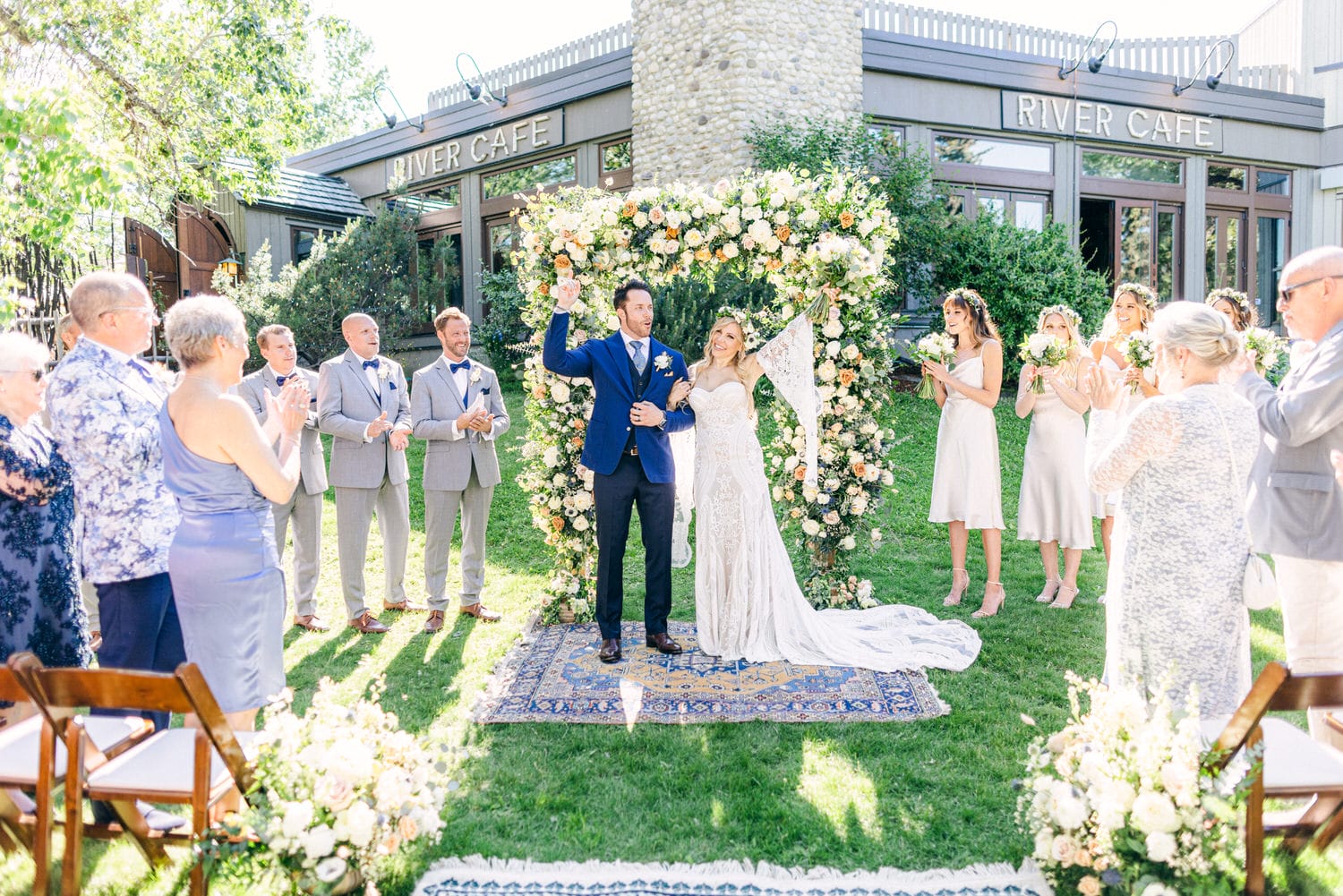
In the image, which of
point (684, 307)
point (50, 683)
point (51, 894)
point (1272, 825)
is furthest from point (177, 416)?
point (684, 307)

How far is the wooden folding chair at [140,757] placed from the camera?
2.69m

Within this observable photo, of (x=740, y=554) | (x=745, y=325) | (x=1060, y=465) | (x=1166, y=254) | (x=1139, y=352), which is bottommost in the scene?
(x=740, y=554)

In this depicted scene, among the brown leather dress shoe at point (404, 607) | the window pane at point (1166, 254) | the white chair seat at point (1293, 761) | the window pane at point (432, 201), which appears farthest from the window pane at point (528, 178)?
the white chair seat at point (1293, 761)

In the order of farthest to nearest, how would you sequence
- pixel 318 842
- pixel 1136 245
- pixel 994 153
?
pixel 1136 245 → pixel 994 153 → pixel 318 842

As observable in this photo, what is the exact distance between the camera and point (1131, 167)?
711 inches

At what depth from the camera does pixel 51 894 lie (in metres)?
3.16

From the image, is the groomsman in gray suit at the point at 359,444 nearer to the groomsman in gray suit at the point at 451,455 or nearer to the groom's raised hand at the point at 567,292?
the groomsman in gray suit at the point at 451,455

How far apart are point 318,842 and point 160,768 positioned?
27.4 inches

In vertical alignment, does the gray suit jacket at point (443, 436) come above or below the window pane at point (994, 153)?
below

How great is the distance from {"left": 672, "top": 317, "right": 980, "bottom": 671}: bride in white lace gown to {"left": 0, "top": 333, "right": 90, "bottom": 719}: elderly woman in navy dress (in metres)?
3.41

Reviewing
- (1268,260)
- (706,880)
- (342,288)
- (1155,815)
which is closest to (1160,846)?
(1155,815)

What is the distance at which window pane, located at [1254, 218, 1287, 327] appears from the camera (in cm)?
1977

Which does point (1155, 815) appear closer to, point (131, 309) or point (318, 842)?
point (318, 842)

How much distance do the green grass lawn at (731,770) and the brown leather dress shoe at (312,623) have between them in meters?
0.12
